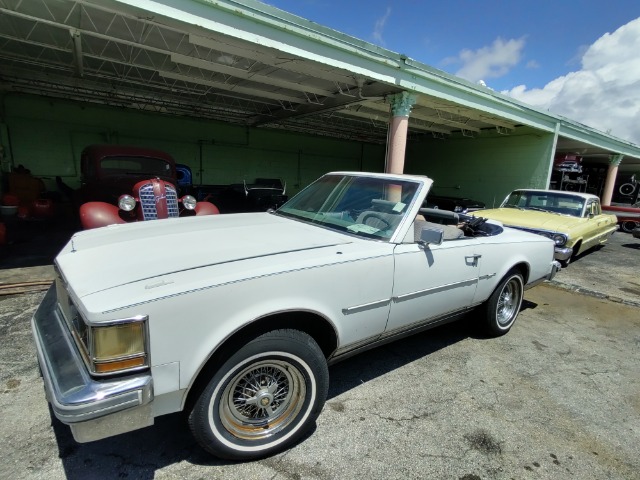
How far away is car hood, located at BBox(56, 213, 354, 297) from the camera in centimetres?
186

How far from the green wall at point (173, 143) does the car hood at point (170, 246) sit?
11201mm

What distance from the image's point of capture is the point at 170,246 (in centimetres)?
226

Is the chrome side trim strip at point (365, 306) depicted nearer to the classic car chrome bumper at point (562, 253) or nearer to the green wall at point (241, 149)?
the classic car chrome bumper at point (562, 253)

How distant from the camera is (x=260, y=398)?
2.05 m

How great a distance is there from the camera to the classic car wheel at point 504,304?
3.62m

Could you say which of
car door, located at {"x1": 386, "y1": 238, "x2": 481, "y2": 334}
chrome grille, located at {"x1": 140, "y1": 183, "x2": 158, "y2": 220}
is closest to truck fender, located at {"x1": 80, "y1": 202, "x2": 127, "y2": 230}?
chrome grille, located at {"x1": 140, "y1": 183, "x2": 158, "y2": 220}

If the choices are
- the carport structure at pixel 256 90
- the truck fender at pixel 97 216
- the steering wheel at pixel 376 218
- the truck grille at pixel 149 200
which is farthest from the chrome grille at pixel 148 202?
the steering wheel at pixel 376 218

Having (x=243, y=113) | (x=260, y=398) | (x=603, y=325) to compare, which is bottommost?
(x=603, y=325)

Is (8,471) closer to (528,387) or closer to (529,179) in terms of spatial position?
(528,387)

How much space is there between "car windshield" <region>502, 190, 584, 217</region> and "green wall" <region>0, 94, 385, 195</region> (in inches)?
416

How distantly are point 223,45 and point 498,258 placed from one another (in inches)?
237

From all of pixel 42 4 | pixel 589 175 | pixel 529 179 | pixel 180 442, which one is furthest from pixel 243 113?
pixel 589 175

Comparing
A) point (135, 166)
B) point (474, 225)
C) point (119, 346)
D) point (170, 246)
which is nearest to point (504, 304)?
point (474, 225)

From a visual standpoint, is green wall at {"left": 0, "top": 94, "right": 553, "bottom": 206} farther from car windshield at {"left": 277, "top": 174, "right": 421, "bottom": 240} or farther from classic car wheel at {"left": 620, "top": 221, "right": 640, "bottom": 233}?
car windshield at {"left": 277, "top": 174, "right": 421, "bottom": 240}
